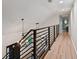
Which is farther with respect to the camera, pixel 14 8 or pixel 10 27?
pixel 10 27

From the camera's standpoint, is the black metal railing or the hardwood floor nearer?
the black metal railing

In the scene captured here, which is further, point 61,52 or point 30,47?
point 61,52

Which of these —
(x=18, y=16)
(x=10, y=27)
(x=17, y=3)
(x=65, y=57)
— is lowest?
(x=65, y=57)

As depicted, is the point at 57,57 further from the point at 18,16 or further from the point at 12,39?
the point at 12,39

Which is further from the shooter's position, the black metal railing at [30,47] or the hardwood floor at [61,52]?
the hardwood floor at [61,52]

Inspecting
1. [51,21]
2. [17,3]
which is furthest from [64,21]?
[17,3]

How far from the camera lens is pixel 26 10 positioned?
21.4 ft

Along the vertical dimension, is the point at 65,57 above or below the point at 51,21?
below

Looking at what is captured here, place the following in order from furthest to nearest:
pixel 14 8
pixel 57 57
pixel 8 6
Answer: pixel 14 8
pixel 8 6
pixel 57 57

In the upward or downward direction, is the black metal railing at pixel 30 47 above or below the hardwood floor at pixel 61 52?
above

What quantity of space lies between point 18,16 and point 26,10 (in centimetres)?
48

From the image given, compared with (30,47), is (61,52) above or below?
below

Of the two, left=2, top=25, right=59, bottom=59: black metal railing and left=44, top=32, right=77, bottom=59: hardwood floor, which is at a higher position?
left=2, top=25, right=59, bottom=59: black metal railing

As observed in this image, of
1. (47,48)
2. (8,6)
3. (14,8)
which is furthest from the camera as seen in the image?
(14,8)
